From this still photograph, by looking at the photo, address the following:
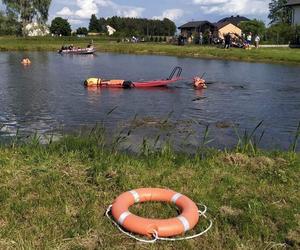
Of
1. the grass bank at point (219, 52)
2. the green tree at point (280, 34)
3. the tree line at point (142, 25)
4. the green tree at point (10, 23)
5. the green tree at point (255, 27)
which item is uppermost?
the tree line at point (142, 25)

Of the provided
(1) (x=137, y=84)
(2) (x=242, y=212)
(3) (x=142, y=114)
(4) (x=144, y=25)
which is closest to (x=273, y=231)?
(2) (x=242, y=212)

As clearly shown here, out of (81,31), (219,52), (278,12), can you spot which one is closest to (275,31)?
(219,52)

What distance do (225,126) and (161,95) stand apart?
7229mm

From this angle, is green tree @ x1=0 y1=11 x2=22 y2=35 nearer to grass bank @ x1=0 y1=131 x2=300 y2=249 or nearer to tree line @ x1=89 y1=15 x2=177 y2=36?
tree line @ x1=89 y1=15 x2=177 y2=36

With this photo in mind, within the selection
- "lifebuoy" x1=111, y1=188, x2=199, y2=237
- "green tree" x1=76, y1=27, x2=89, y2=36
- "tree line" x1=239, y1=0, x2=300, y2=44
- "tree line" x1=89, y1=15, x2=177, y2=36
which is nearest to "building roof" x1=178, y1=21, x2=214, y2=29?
"tree line" x1=239, y1=0, x2=300, y2=44

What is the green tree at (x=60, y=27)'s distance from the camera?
13162cm

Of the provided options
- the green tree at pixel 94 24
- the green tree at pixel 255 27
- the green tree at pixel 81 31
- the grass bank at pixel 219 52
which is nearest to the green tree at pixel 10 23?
the grass bank at pixel 219 52

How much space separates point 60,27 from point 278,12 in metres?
60.2

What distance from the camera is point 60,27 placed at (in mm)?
132375

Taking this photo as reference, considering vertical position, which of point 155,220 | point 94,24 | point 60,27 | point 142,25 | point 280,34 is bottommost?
point 155,220

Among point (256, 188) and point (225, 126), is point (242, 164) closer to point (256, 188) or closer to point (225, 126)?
point (256, 188)

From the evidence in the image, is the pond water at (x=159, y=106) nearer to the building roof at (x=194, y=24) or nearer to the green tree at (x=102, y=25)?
the building roof at (x=194, y=24)

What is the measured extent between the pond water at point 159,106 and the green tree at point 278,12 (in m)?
71.7

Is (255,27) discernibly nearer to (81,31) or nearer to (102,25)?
(81,31)
